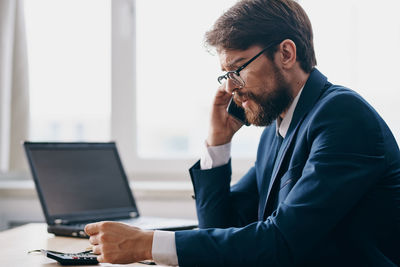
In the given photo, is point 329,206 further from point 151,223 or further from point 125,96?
point 125,96

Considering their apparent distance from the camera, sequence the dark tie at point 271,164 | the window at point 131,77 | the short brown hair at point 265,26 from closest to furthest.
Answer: the short brown hair at point 265,26 < the dark tie at point 271,164 < the window at point 131,77

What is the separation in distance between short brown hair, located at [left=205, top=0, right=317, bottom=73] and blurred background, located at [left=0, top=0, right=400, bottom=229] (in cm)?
98

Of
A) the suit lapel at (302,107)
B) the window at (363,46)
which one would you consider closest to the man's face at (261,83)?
the suit lapel at (302,107)

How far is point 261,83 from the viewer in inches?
56.3

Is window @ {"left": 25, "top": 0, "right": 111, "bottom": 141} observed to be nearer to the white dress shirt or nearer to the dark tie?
the white dress shirt

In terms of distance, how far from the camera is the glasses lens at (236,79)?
1.44 metres

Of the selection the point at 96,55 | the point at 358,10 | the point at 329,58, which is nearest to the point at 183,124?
the point at 96,55

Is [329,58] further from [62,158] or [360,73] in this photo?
[62,158]

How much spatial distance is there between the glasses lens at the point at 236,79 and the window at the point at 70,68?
1.25m

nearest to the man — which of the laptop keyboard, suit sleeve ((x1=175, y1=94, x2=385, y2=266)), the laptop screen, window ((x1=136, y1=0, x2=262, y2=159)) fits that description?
suit sleeve ((x1=175, y1=94, x2=385, y2=266))

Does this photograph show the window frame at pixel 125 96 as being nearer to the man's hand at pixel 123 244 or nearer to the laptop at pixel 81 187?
the laptop at pixel 81 187

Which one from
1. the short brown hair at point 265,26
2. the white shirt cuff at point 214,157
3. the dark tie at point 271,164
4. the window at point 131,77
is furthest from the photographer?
the window at point 131,77

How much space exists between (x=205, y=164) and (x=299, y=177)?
1.57ft

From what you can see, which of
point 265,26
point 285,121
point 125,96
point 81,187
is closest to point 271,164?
point 285,121
